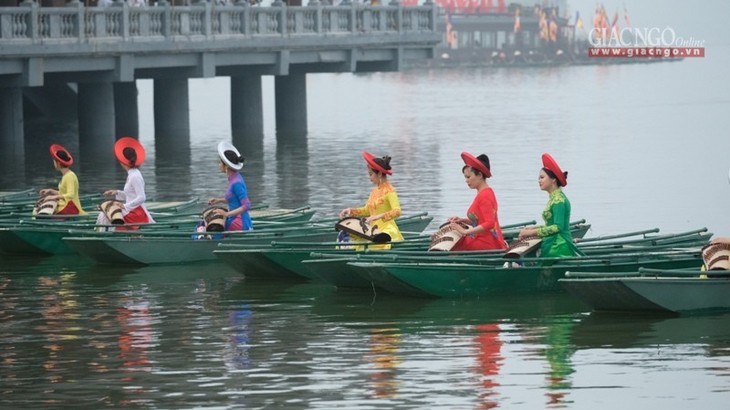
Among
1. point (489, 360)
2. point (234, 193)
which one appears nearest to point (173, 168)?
point (234, 193)

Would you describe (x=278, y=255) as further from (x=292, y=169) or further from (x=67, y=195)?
(x=292, y=169)

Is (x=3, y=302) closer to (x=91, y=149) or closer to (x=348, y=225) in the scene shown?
(x=348, y=225)

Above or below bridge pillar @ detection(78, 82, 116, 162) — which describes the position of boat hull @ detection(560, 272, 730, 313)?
below

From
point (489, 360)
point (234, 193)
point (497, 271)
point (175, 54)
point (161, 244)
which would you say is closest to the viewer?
point (489, 360)

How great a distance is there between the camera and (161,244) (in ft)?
70.0

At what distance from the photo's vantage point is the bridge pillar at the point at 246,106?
172ft

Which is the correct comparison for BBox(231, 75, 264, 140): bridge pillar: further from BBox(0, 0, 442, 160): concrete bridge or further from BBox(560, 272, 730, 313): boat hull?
BBox(560, 272, 730, 313): boat hull

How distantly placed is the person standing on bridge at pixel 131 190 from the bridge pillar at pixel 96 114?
2220 cm

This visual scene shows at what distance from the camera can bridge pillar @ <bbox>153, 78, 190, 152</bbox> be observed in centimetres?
4800

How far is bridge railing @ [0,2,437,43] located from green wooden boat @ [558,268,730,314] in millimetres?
23456

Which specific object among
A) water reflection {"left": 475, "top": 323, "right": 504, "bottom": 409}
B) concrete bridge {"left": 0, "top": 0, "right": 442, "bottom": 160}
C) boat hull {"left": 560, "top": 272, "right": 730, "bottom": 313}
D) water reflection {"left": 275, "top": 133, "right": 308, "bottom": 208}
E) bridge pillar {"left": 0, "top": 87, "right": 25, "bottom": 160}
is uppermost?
concrete bridge {"left": 0, "top": 0, "right": 442, "bottom": 160}

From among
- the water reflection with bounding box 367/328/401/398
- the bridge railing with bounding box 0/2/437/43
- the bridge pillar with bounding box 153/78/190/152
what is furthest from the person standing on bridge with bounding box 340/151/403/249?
the bridge pillar with bounding box 153/78/190/152

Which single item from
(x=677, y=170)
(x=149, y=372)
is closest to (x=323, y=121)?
(x=677, y=170)

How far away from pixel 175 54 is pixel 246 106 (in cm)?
1002
